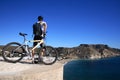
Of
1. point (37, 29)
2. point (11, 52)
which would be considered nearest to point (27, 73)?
point (11, 52)

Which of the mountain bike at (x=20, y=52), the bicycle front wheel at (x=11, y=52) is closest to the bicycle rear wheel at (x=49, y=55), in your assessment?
the mountain bike at (x=20, y=52)

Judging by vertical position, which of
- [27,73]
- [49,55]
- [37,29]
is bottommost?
[27,73]

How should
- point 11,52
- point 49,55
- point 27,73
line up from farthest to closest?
point 49,55
point 11,52
point 27,73

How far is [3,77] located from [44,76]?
133 cm

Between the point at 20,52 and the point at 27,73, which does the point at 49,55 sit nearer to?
the point at 20,52

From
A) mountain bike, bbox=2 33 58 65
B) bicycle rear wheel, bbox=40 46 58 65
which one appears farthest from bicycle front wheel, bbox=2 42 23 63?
bicycle rear wheel, bbox=40 46 58 65

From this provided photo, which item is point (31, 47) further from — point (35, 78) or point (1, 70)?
point (35, 78)

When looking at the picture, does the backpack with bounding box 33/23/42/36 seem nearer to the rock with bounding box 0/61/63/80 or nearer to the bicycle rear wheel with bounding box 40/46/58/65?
the bicycle rear wheel with bounding box 40/46/58/65

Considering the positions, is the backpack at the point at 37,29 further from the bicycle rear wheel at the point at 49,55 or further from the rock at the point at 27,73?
the rock at the point at 27,73

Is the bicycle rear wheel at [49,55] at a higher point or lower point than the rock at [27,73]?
higher

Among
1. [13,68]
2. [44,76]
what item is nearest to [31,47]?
[13,68]

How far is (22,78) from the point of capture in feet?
22.4

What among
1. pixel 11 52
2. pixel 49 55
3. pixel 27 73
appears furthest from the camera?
pixel 49 55

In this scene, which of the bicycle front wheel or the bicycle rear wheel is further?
the bicycle rear wheel
